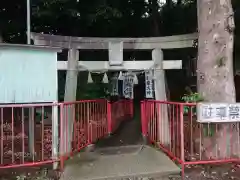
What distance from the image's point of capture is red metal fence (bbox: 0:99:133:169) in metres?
5.74

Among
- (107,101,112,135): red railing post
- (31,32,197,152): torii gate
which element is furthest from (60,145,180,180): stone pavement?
(107,101,112,135): red railing post

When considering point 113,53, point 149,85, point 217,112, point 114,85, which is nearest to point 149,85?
point 149,85

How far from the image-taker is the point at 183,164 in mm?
5531

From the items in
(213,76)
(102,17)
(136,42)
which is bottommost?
(213,76)

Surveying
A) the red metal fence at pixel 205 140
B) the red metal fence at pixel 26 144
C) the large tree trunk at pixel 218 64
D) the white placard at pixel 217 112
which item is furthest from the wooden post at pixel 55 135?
the large tree trunk at pixel 218 64

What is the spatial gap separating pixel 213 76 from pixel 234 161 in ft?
6.21

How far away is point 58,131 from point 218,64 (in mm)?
3859

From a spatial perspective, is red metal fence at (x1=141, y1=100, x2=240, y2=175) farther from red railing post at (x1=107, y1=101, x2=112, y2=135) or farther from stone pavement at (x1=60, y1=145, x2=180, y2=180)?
red railing post at (x1=107, y1=101, x2=112, y2=135)

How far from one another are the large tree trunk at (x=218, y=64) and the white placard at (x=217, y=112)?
53cm

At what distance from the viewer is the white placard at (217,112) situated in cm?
557

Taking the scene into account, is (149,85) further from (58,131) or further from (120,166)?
(58,131)

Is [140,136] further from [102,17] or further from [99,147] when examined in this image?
[102,17]

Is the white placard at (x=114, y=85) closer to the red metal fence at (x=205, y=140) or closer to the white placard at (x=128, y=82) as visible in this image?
the white placard at (x=128, y=82)

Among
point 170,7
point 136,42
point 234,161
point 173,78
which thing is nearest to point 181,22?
point 170,7
